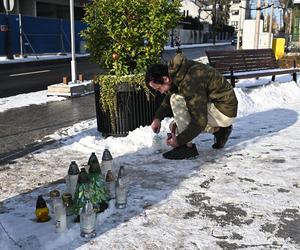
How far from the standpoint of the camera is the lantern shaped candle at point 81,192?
3.33 meters

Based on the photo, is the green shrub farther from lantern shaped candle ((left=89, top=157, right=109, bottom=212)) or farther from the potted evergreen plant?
lantern shaped candle ((left=89, top=157, right=109, bottom=212))

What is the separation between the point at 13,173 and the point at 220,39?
3133 inches

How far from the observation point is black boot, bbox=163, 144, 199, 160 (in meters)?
4.99

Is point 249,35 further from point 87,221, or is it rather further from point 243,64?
point 87,221

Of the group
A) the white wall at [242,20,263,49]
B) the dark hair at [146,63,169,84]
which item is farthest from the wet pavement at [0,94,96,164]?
the white wall at [242,20,263,49]

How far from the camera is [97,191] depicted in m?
3.42

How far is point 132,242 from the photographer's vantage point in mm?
3092

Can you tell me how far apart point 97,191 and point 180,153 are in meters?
1.77

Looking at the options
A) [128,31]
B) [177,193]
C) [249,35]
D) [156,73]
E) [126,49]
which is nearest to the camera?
[177,193]

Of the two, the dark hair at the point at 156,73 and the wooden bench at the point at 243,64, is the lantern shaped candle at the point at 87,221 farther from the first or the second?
the wooden bench at the point at 243,64

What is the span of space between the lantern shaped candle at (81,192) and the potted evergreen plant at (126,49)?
2502 millimetres

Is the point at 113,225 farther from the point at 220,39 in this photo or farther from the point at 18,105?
the point at 220,39

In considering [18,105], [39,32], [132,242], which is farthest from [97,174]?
[39,32]

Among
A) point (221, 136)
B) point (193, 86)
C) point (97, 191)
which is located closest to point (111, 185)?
point (97, 191)
